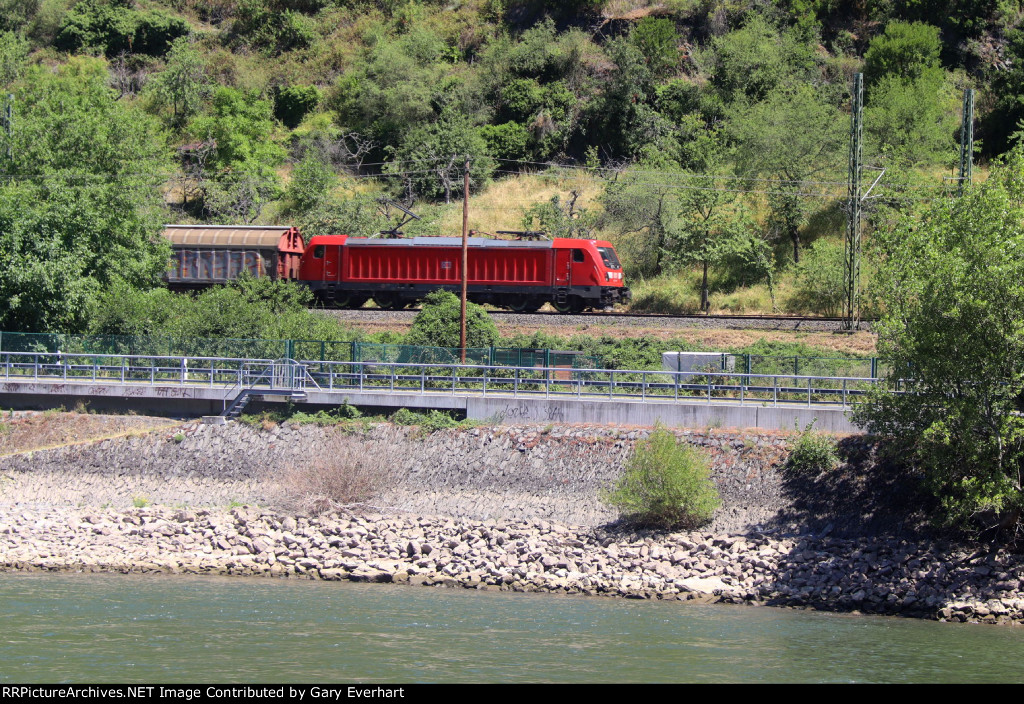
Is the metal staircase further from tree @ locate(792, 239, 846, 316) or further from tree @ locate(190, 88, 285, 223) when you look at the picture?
tree @ locate(190, 88, 285, 223)

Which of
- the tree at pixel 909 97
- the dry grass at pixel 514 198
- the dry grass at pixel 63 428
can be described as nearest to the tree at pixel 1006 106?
the tree at pixel 909 97

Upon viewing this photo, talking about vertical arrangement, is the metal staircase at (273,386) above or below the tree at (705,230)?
below

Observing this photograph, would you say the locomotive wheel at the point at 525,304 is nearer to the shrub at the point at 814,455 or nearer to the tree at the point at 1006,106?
the shrub at the point at 814,455

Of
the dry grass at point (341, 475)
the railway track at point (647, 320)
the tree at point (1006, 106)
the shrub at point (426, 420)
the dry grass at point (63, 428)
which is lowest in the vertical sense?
the dry grass at point (341, 475)

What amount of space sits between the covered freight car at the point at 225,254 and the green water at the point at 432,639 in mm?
24720

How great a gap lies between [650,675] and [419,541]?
8.46 m

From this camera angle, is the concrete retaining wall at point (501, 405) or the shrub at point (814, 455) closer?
the shrub at point (814, 455)

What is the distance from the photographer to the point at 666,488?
902 inches

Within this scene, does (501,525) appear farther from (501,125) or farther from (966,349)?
(501,125)

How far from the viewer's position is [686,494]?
2286 centimetres

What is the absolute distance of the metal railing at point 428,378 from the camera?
87.9ft

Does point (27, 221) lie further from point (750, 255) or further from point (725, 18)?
point (725, 18)
